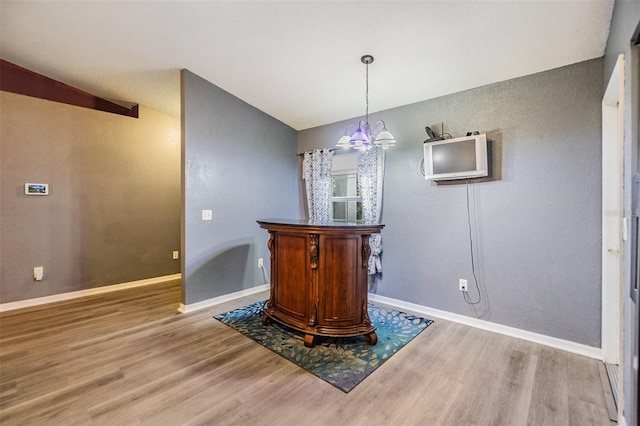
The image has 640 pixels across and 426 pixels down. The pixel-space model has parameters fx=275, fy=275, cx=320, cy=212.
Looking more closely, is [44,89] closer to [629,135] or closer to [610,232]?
[629,135]

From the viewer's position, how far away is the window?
156 inches

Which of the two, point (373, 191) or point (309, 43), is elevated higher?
point (309, 43)

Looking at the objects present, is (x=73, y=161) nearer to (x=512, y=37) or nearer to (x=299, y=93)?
(x=299, y=93)

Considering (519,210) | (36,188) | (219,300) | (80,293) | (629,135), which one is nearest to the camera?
(629,135)

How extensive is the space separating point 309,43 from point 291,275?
2125mm

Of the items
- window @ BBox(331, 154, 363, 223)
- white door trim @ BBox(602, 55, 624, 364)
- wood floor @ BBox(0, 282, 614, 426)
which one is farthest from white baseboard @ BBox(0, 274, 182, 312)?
white door trim @ BBox(602, 55, 624, 364)

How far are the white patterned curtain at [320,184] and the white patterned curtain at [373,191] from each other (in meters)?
0.57

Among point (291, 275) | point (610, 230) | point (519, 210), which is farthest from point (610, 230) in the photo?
point (291, 275)

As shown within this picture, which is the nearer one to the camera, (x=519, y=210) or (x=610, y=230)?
(x=610, y=230)

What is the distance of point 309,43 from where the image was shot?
248cm

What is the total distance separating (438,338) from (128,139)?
15.6 ft

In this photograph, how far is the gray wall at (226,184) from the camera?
3.26 meters

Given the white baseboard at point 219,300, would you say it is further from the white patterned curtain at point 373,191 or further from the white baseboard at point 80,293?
the white patterned curtain at point 373,191

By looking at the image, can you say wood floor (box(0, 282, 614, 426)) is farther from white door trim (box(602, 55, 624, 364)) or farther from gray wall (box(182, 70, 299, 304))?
gray wall (box(182, 70, 299, 304))
